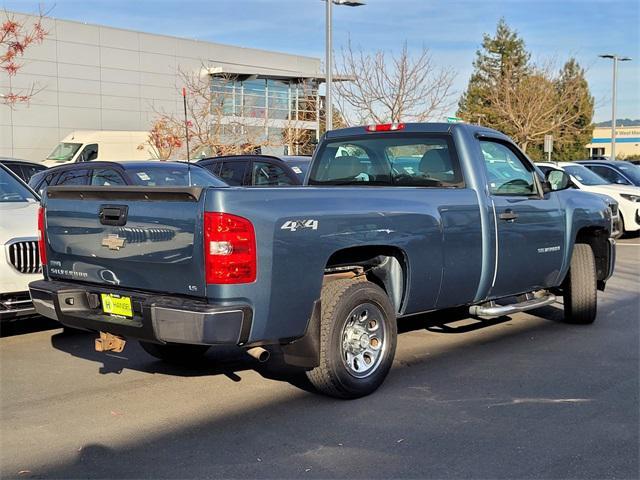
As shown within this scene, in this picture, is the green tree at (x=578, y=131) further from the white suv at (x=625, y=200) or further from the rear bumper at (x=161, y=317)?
the rear bumper at (x=161, y=317)

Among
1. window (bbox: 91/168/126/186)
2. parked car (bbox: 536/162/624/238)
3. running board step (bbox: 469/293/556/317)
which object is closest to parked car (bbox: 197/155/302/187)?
window (bbox: 91/168/126/186)

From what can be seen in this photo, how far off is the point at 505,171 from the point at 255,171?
692 cm

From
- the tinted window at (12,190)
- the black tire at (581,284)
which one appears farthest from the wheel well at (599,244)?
the tinted window at (12,190)

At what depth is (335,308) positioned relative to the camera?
518cm

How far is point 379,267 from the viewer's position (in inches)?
226

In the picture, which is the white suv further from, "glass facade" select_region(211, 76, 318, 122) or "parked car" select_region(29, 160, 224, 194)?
"glass facade" select_region(211, 76, 318, 122)

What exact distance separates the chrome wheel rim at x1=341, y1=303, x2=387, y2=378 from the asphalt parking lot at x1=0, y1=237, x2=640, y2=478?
0.24 metres

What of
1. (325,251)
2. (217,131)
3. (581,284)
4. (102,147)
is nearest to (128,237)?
(325,251)

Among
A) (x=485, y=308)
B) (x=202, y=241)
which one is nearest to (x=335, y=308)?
(x=202, y=241)

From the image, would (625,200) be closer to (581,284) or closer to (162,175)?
(581,284)

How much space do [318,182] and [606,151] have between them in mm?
82669

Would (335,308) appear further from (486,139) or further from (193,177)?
(193,177)

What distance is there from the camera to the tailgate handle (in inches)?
193

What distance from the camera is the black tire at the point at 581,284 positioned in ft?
25.8
